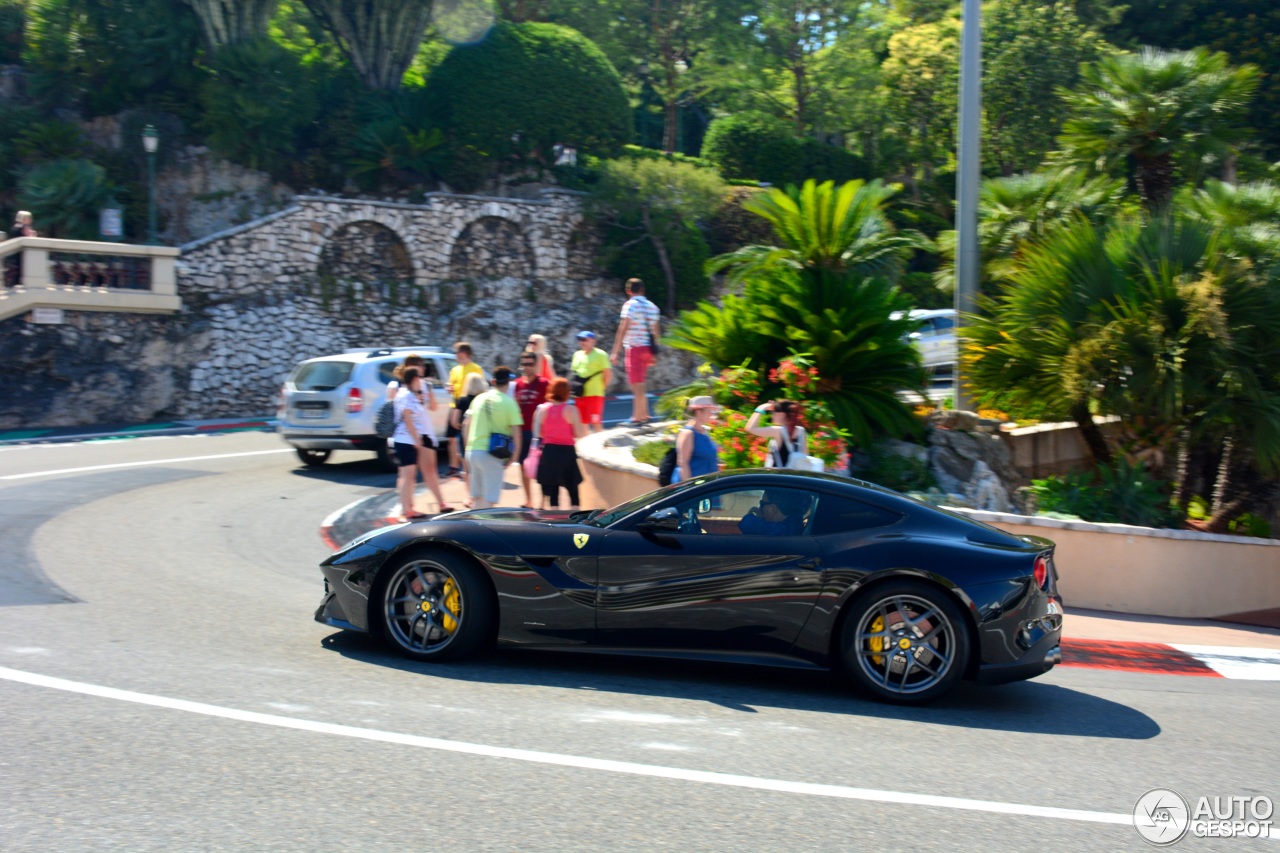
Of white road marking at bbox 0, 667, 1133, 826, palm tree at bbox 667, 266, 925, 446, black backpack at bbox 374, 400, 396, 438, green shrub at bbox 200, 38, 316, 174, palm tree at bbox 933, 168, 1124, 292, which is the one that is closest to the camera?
white road marking at bbox 0, 667, 1133, 826

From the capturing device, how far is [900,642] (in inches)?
258

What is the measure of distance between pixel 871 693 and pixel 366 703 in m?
2.74

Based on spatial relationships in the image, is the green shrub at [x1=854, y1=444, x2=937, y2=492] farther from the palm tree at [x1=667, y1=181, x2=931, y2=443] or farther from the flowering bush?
the flowering bush

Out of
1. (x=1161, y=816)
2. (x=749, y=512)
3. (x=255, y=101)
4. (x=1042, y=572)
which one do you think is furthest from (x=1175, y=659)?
(x=255, y=101)

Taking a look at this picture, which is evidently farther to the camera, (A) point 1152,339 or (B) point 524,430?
(B) point 524,430

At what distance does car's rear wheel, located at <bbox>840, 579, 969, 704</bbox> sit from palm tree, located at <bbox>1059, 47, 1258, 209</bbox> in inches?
452

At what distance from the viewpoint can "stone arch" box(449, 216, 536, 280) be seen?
3130cm

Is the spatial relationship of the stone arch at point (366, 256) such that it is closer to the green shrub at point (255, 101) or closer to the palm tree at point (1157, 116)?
the green shrub at point (255, 101)

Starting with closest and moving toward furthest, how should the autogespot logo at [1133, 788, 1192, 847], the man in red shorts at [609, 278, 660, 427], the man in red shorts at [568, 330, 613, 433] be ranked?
the autogespot logo at [1133, 788, 1192, 847] < the man in red shorts at [568, 330, 613, 433] < the man in red shorts at [609, 278, 660, 427]

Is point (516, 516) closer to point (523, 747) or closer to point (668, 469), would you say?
point (523, 747)

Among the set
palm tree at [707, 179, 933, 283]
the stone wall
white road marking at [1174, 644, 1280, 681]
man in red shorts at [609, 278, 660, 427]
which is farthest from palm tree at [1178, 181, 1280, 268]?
the stone wall

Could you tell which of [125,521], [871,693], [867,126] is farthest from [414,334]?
[871,693]

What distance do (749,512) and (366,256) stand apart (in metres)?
24.9

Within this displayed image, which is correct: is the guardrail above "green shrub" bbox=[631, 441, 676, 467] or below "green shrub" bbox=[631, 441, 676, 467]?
above
